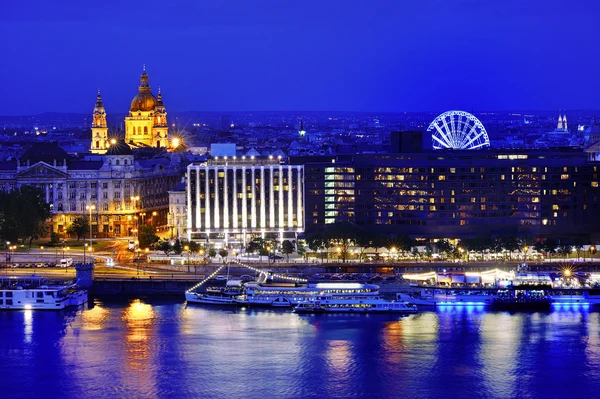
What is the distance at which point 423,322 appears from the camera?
38.9m

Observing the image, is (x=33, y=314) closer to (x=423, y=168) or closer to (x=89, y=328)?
(x=89, y=328)

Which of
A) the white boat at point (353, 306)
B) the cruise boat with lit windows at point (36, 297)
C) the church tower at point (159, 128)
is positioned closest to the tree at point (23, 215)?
the cruise boat with lit windows at point (36, 297)

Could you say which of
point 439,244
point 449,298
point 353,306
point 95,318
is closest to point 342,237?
point 439,244

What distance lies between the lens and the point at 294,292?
42.4 m

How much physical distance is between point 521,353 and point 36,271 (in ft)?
62.4

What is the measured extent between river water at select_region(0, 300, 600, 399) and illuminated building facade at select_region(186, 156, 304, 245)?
13954 millimetres

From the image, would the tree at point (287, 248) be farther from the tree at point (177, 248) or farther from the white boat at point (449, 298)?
the white boat at point (449, 298)

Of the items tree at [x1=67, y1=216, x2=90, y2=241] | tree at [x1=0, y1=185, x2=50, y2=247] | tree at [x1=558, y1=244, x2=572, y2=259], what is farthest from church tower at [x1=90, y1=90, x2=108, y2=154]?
tree at [x1=558, y1=244, x2=572, y2=259]

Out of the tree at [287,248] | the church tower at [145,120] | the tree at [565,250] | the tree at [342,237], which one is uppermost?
the church tower at [145,120]

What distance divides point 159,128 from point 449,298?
39.3 meters

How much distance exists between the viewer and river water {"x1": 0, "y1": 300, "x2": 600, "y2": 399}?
31.0 meters

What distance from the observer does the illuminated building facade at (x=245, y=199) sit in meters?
55.2

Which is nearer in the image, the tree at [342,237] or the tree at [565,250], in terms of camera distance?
the tree at [565,250]

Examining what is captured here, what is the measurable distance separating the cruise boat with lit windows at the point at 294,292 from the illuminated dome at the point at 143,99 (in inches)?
1508
